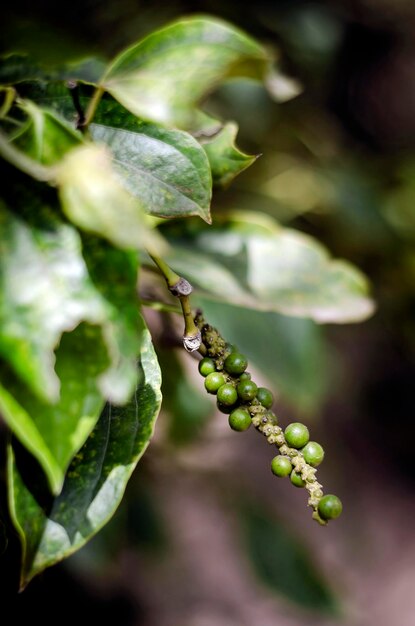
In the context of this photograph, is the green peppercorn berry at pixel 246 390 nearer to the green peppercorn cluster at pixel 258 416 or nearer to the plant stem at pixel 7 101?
the green peppercorn cluster at pixel 258 416

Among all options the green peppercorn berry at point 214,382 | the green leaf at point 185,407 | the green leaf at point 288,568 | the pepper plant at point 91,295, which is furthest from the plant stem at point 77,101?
the green leaf at point 288,568

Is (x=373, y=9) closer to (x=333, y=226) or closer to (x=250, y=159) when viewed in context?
(x=333, y=226)

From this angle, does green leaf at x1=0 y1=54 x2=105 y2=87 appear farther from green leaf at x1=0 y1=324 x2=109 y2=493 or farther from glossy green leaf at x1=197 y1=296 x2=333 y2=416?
glossy green leaf at x1=197 y1=296 x2=333 y2=416

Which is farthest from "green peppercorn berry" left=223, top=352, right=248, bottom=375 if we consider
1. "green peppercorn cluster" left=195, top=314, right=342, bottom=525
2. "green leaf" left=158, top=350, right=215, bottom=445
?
"green leaf" left=158, top=350, right=215, bottom=445

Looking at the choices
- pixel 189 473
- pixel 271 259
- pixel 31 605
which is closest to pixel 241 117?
pixel 271 259

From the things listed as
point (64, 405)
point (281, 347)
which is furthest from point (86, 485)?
point (281, 347)
